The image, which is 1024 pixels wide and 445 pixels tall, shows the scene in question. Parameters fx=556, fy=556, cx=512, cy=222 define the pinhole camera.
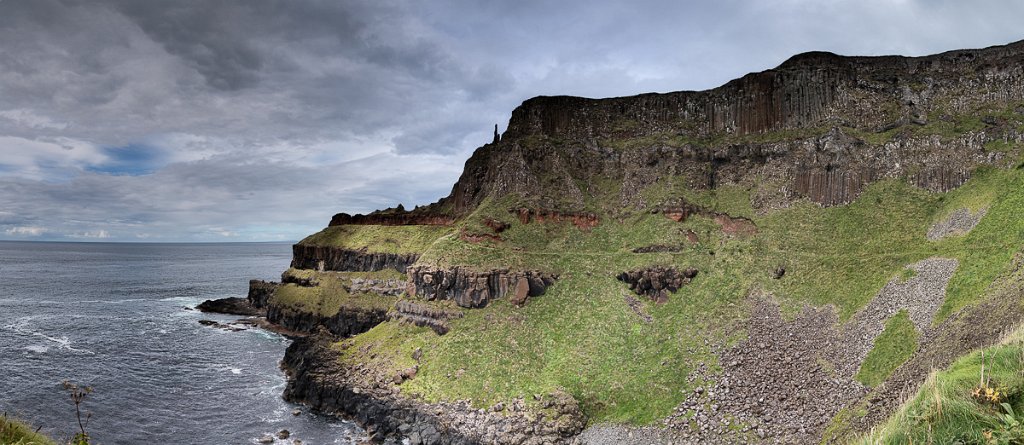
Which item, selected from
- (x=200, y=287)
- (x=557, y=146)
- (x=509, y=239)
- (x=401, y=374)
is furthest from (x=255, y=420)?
(x=200, y=287)

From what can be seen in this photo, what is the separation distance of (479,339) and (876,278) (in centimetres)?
3524

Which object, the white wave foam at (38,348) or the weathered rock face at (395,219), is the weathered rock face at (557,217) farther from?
the white wave foam at (38,348)

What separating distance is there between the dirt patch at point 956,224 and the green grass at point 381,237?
58.0 m

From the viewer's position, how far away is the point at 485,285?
195 feet

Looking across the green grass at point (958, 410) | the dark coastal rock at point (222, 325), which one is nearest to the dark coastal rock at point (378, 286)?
the dark coastal rock at point (222, 325)

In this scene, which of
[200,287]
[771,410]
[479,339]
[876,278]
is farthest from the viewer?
[200,287]

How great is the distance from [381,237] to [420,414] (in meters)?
53.9

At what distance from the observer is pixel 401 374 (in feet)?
172

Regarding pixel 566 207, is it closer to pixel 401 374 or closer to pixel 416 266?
pixel 416 266

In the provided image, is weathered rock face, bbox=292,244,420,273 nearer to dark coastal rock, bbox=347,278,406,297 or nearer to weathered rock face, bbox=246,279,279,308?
dark coastal rock, bbox=347,278,406,297

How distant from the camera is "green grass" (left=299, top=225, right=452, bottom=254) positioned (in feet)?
290

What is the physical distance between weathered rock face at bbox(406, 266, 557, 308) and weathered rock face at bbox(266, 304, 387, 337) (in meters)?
17.0

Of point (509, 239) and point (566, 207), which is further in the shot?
point (566, 207)

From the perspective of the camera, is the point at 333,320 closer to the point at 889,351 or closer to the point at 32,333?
the point at 32,333
